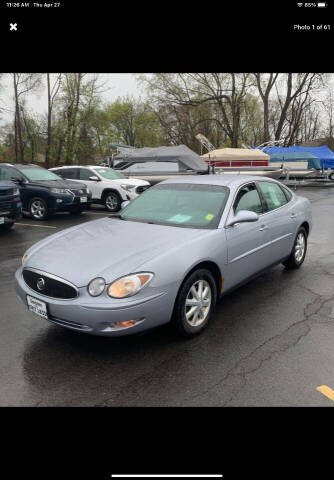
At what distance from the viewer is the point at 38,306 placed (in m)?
3.44

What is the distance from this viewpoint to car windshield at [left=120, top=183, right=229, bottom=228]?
425cm

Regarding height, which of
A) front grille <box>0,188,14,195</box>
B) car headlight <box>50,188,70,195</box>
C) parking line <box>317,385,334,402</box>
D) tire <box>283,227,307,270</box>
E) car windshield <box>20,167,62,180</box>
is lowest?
parking line <box>317,385,334,402</box>

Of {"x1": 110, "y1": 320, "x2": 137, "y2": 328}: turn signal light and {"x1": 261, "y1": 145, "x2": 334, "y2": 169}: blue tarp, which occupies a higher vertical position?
{"x1": 261, "y1": 145, "x2": 334, "y2": 169}: blue tarp

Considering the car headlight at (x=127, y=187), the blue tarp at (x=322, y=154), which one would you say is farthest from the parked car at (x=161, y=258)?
the blue tarp at (x=322, y=154)

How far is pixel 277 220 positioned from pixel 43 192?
8.05 m

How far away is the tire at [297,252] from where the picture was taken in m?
5.74

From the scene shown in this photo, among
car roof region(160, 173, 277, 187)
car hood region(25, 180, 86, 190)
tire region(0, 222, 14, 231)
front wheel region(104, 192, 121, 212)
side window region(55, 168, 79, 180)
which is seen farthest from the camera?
side window region(55, 168, 79, 180)

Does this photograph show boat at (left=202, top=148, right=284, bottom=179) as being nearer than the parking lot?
No

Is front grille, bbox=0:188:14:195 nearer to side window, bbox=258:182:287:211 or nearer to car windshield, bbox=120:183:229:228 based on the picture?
car windshield, bbox=120:183:229:228

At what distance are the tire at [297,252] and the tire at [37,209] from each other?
7.81 meters

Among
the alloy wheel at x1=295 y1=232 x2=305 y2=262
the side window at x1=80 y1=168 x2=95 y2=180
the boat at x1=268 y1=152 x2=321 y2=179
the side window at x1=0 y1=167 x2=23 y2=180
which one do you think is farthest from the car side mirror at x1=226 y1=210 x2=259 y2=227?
the boat at x1=268 y1=152 x2=321 y2=179

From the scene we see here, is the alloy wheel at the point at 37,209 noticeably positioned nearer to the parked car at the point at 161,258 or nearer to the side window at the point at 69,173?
the side window at the point at 69,173
